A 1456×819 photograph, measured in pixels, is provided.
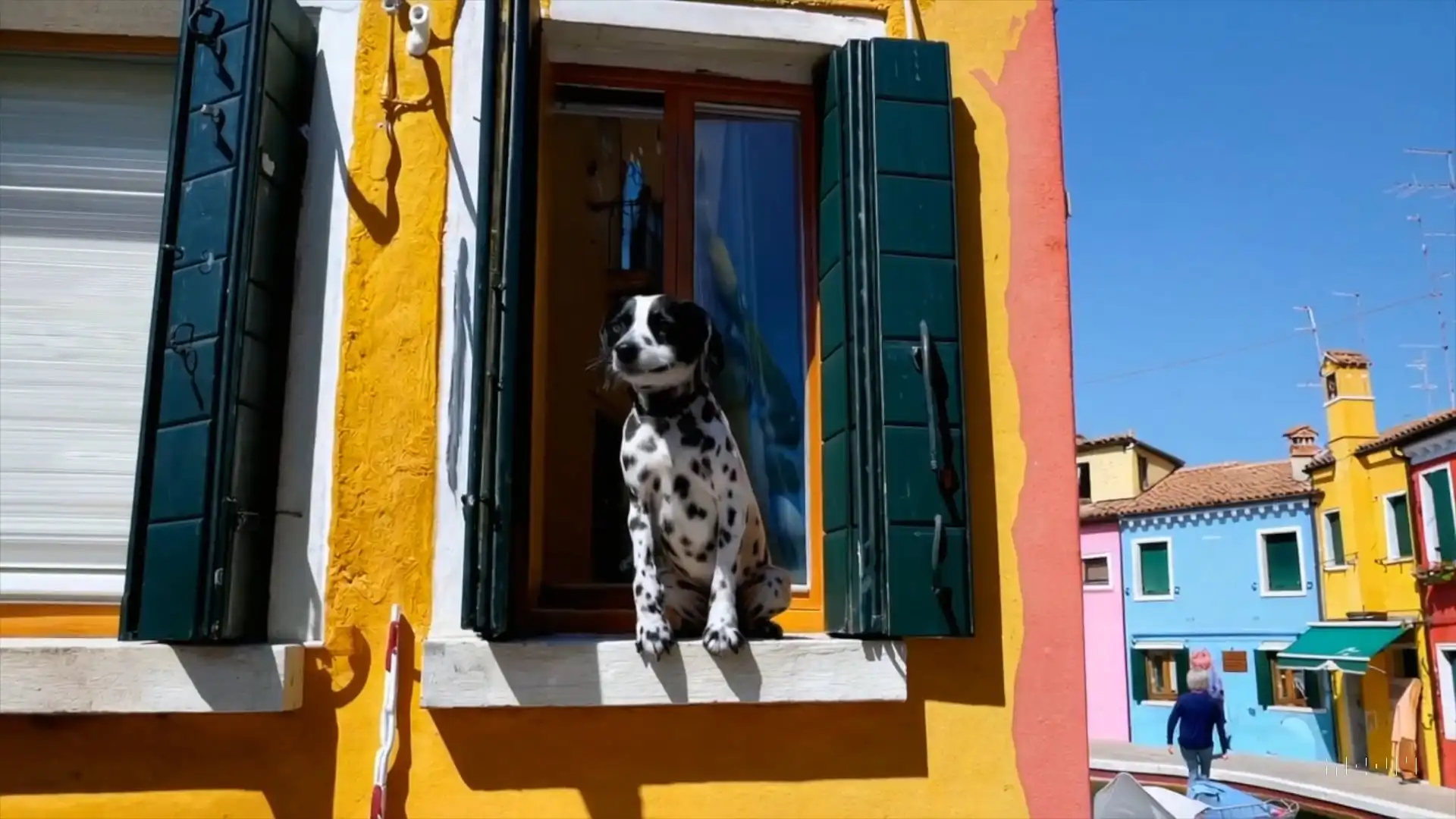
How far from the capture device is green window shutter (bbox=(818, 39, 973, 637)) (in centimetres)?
298

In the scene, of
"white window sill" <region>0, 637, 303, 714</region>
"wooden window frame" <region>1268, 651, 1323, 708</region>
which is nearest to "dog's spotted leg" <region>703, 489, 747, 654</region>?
"white window sill" <region>0, 637, 303, 714</region>

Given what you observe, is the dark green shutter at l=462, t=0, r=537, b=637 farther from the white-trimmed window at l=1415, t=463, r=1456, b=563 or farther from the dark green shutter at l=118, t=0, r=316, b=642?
the white-trimmed window at l=1415, t=463, r=1456, b=563

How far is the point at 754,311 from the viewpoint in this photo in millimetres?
3680

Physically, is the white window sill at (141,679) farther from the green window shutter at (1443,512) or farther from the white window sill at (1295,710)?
the white window sill at (1295,710)

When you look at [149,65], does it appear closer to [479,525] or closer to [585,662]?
[479,525]

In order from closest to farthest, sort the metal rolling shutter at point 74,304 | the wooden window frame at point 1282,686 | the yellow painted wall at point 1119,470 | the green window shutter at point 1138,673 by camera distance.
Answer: the metal rolling shutter at point 74,304 → the wooden window frame at point 1282,686 → the green window shutter at point 1138,673 → the yellow painted wall at point 1119,470

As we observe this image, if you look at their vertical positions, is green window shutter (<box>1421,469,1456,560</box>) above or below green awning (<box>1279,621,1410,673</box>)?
above

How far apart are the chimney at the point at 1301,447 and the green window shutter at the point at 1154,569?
3.74 m

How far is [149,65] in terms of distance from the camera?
3.33m

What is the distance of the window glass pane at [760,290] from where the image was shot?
353 centimetres

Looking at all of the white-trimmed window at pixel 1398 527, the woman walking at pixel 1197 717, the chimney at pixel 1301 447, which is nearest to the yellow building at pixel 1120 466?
the chimney at pixel 1301 447

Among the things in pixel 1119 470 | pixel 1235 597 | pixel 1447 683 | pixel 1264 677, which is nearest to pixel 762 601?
pixel 1447 683

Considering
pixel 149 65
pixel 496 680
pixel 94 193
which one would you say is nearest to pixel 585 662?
pixel 496 680

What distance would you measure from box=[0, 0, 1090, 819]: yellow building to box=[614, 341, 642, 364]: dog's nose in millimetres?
265
